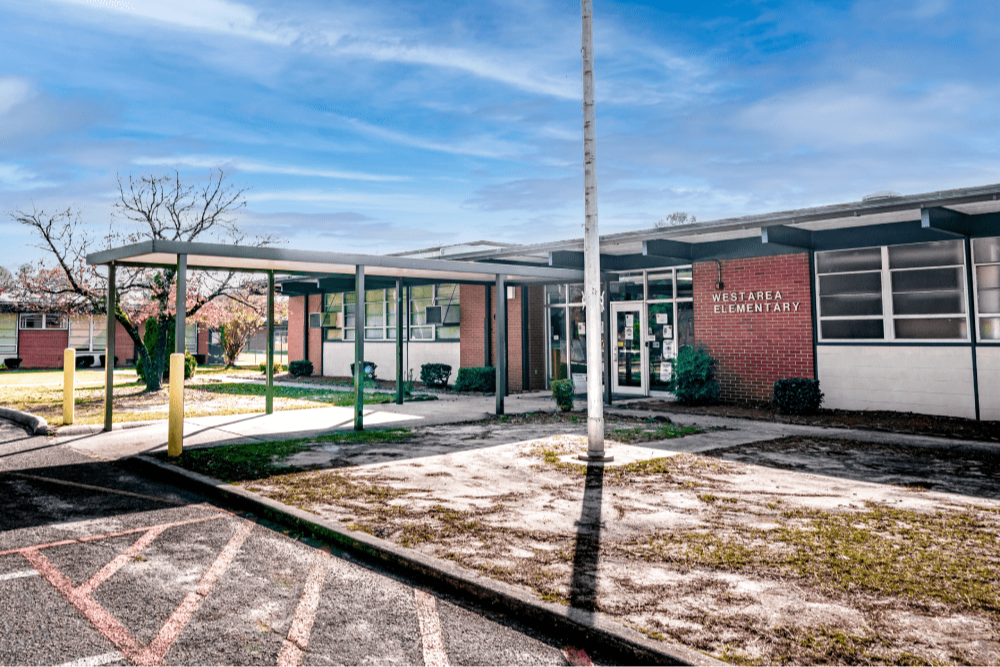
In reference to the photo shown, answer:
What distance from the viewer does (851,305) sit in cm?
1339

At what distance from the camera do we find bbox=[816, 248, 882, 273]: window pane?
1313cm

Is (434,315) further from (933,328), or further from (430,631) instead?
(430,631)

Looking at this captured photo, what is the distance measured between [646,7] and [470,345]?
11.9 meters

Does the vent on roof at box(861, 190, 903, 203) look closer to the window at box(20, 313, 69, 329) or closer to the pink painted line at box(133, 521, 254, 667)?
the pink painted line at box(133, 521, 254, 667)

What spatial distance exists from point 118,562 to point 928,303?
518 inches

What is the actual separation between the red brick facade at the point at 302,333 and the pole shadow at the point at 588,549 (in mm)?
21327

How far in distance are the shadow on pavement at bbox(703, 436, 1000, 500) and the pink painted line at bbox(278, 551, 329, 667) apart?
5723mm

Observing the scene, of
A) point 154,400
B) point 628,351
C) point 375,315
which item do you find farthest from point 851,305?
point 375,315

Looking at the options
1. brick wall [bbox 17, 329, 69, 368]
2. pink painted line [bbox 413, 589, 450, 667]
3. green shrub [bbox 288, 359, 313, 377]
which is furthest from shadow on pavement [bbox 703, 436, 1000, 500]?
brick wall [bbox 17, 329, 69, 368]

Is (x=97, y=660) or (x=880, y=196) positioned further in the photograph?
(x=880, y=196)

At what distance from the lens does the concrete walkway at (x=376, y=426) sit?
988 cm

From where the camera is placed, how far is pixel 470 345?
67.8ft

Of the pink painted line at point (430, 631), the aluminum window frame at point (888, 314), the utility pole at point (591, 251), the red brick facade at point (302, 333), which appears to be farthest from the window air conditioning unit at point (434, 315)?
the pink painted line at point (430, 631)

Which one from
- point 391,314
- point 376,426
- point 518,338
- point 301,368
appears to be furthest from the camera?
point 301,368
